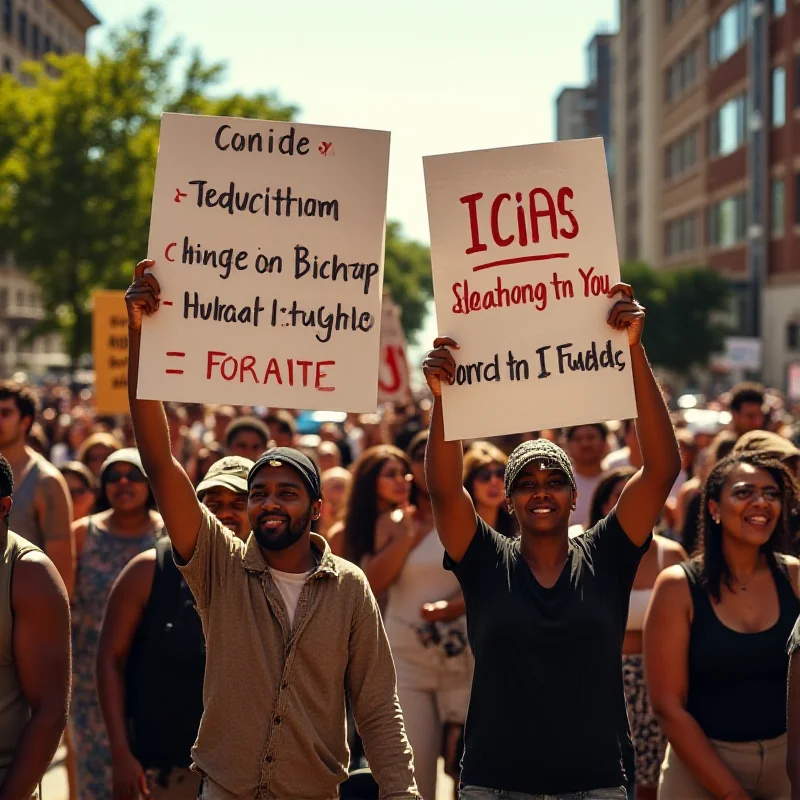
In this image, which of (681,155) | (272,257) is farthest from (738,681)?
(681,155)

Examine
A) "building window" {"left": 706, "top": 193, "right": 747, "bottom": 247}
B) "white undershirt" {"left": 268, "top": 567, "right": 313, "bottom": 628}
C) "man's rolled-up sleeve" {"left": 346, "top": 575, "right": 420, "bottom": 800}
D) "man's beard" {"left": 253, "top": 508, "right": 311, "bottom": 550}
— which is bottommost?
"man's rolled-up sleeve" {"left": 346, "top": 575, "right": 420, "bottom": 800}

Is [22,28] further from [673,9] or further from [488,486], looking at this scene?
[488,486]

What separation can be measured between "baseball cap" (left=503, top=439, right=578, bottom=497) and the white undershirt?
2.23 ft

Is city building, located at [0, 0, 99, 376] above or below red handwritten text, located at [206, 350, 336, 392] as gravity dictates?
above

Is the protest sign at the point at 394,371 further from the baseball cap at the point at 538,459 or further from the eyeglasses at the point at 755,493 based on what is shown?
the baseball cap at the point at 538,459

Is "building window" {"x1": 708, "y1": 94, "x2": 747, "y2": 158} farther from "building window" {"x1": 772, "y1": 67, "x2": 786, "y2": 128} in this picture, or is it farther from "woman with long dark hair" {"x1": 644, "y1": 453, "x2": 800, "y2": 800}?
"woman with long dark hair" {"x1": 644, "y1": 453, "x2": 800, "y2": 800}

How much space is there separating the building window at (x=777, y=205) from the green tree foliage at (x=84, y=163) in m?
19.1

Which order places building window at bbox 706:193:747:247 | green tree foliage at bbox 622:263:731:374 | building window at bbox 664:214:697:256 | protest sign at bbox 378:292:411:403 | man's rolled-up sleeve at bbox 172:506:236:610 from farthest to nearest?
building window at bbox 664:214:697:256, building window at bbox 706:193:747:247, green tree foliage at bbox 622:263:731:374, protest sign at bbox 378:292:411:403, man's rolled-up sleeve at bbox 172:506:236:610

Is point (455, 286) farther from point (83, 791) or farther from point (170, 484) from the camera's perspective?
point (83, 791)

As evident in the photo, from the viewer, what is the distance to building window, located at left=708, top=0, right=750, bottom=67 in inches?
1897

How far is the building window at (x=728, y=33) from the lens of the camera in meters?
48.2

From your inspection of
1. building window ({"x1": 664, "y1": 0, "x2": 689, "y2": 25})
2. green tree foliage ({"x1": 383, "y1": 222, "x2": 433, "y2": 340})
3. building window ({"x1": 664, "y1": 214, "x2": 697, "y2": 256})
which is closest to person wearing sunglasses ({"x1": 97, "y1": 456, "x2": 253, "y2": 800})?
building window ({"x1": 664, "y1": 214, "x2": 697, "y2": 256})

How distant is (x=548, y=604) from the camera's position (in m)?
4.02

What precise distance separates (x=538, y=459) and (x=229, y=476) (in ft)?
4.08
